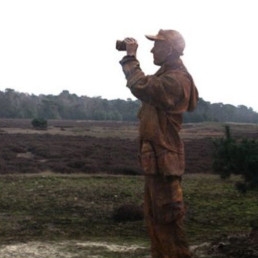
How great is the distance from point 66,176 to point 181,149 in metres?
19.0

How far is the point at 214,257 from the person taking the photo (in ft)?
35.7

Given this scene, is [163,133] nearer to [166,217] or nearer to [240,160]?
[166,217]

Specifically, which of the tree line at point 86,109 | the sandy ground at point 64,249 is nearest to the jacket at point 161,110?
the sandy ground at point 64,249

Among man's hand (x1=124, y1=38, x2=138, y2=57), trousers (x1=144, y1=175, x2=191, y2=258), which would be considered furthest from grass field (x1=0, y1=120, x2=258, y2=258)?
man's hand (x1=124, y1=38, x2=138, y2=57)

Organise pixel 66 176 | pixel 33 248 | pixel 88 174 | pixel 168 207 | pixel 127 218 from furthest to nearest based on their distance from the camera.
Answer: pixel 88 174
pixel 66 176
pixel 127 218
pixel 33 248
pixel 168 207

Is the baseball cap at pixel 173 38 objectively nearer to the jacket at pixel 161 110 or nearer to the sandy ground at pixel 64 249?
the jacket at pixel 161 110

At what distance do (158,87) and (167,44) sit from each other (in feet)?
2.07

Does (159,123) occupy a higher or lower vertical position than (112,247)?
higher

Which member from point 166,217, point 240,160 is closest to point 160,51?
point 166,217

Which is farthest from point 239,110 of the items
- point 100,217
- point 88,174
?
point 100,217

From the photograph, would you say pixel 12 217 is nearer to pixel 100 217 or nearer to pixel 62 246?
pixel 100 217

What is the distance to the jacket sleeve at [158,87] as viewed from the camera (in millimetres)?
6402

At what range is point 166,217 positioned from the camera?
21.4 feet

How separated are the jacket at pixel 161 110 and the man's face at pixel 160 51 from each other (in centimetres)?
9
